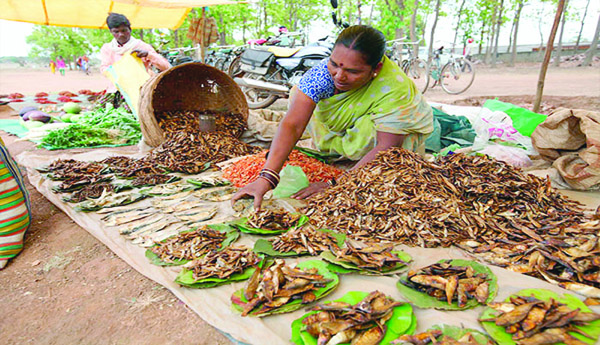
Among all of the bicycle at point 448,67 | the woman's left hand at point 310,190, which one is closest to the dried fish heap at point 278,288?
the woman's left hand at point 310,190

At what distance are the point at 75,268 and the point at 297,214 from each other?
3.50 ft

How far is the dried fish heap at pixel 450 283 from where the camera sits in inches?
46.3

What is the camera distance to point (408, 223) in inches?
64.3

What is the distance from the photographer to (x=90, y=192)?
7.27 feet

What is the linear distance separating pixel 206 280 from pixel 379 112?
1.40 meters

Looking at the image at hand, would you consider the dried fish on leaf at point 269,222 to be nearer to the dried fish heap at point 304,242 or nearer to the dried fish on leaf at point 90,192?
the dried fish heap at point 304,242

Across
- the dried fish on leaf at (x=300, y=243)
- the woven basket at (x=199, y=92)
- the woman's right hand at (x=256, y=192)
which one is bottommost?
the dried fish on leaf at (x=300, y=243)

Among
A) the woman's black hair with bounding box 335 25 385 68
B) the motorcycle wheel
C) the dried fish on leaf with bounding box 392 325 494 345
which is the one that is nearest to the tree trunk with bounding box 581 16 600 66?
the motorcycle wheel

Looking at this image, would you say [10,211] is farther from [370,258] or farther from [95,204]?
[370,258]

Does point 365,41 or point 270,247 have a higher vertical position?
point 365,41

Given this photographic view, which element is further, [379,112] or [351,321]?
[379,112]

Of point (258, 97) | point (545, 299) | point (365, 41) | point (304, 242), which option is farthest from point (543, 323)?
point (258, 97)

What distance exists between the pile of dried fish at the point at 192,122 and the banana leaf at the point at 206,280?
6.65 ft

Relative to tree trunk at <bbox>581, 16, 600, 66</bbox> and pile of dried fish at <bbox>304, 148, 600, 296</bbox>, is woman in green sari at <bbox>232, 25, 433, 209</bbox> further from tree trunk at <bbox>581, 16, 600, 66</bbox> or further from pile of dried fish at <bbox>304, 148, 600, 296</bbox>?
tree trunk at <bbox>581, 16, 600, 66</bbox>
